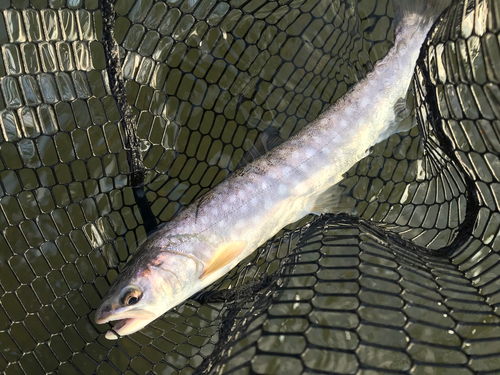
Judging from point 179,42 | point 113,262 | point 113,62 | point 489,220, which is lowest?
point 113,262

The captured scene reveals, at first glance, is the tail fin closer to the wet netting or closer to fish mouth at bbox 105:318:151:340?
the wet netting

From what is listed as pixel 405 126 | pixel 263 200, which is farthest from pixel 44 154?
pixel 405 126

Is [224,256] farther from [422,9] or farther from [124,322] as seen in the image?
[422,9]

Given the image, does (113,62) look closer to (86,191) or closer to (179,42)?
(179,42)

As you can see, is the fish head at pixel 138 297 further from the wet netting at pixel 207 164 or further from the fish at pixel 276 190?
the wet netting at pixel 207 164

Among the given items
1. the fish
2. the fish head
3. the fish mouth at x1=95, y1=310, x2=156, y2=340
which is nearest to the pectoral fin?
the fish

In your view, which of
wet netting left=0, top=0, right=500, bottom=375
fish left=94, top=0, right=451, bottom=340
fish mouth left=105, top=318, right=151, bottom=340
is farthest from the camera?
wet netting left=0, top=0, right=500, bottom=375

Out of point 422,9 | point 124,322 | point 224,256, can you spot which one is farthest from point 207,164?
point 422,9
